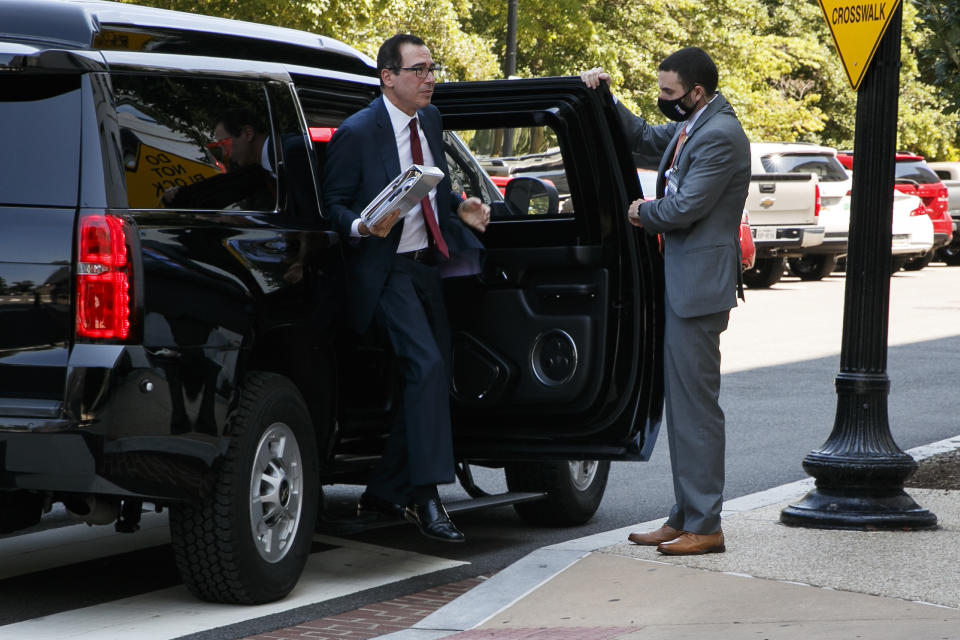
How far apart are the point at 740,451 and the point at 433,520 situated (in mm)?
3760

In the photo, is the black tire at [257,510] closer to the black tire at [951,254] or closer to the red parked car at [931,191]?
the red parked car at [931,191]

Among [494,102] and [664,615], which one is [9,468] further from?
[494,102]

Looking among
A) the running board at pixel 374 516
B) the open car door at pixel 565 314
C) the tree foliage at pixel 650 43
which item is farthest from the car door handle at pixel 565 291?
the tree foliage at pixel 650 43

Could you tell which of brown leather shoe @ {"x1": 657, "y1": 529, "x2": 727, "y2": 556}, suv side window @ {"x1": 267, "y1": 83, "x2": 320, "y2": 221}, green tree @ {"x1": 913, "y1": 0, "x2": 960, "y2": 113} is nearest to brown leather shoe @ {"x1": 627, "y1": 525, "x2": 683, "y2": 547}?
brown leather shoe @ {"x1": 657, "y1": 529, "x2": 727, "y2": 556}

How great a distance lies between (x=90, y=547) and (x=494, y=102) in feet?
8.30

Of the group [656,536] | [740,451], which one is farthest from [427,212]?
[740,451]

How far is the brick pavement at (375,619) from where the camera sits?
205 inches

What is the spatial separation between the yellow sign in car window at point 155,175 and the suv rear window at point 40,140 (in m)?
0.20

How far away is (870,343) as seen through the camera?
21.6 feet

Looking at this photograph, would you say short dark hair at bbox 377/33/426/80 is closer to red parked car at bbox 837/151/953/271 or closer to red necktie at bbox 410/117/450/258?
red necktie at bbox 410/117/450/258

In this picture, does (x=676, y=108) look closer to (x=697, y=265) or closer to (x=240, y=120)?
(x=697, y=265)

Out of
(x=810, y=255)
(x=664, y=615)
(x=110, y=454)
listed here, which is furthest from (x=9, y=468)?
(x=810, y=255)

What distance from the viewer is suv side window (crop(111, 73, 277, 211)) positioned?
5062 millimetres

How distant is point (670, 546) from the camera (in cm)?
608
